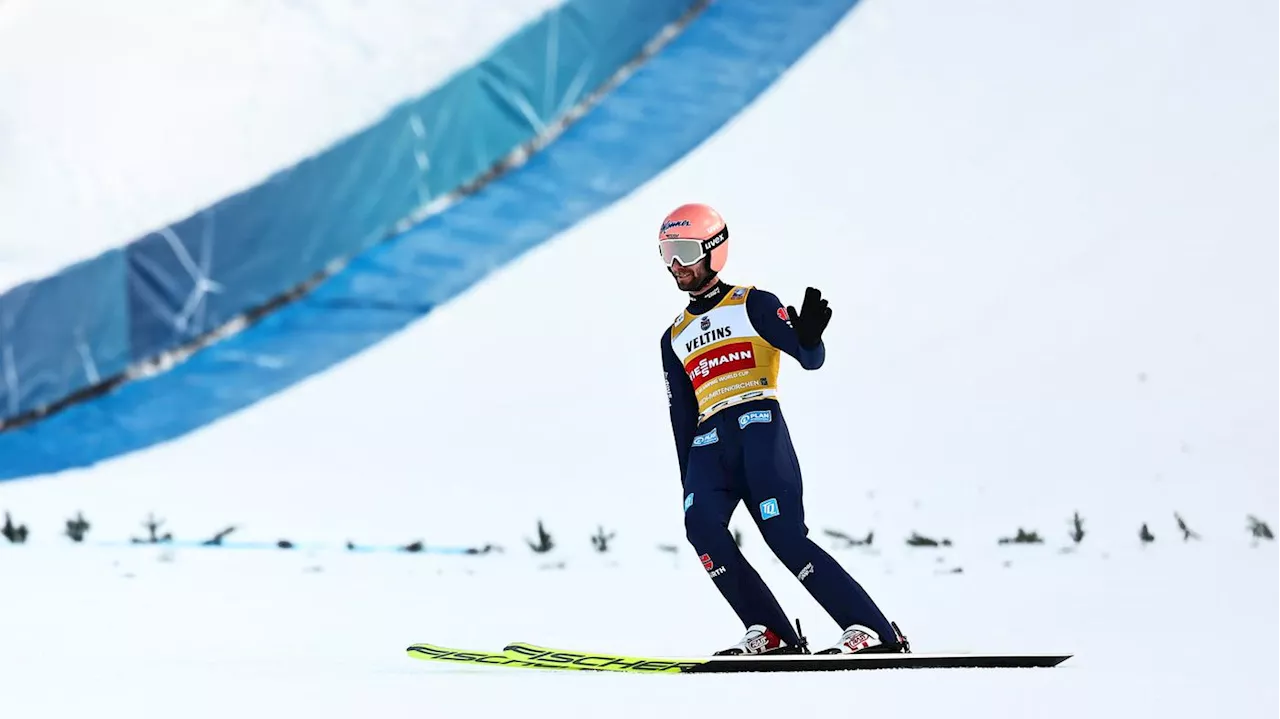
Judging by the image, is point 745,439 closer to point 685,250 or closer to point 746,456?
point 746,456

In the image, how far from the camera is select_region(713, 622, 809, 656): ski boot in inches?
145

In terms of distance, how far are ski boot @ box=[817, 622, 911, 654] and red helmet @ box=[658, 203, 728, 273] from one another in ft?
3.74

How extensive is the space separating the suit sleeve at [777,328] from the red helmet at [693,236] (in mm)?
175

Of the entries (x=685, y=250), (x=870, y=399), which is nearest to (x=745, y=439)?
(x=685, y=250)

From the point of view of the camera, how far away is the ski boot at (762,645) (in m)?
3.69

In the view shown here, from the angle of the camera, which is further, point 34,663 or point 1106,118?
point 1106,118

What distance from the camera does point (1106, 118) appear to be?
8.72m

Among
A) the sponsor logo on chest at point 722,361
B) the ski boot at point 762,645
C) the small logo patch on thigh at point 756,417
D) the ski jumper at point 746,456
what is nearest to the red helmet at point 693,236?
the ski jumper at point 746,456

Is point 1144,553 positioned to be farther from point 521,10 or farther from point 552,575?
point 521,10

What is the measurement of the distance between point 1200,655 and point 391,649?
2472 mm

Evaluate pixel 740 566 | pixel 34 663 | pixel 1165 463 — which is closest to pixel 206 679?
pixel 34 663

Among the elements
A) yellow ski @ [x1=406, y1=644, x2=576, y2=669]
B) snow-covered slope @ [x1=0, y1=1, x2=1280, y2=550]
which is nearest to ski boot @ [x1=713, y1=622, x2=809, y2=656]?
yellow ski @ [x1=406, y1=644, x2=576, y2=669]

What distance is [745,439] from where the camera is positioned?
148 inches

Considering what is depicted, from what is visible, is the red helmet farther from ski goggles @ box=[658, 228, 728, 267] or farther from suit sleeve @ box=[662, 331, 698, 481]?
suit sleeve @ box=[662, 331, 698, 481]
